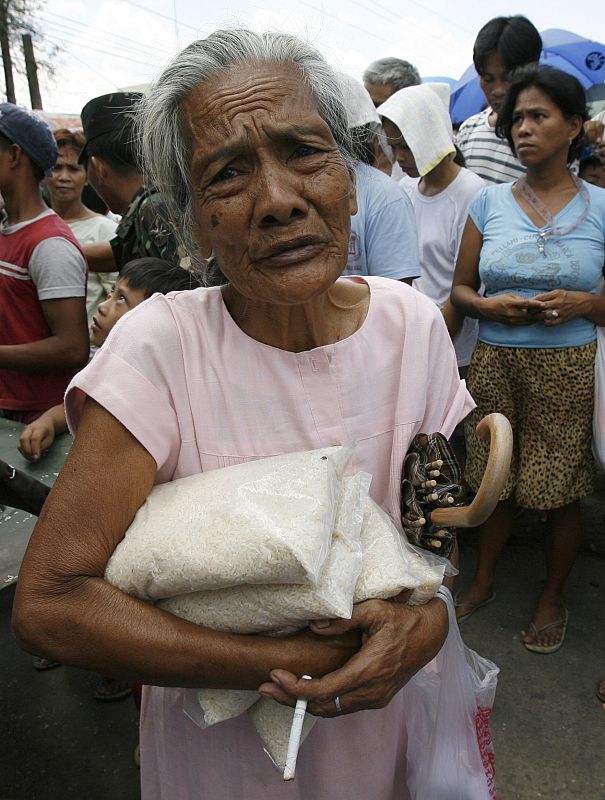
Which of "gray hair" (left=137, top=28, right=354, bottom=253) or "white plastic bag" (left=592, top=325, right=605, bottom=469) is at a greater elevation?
"gray hair" (left=137, top=28, right=354, bottom=253)

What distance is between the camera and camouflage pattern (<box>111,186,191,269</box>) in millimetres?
2547

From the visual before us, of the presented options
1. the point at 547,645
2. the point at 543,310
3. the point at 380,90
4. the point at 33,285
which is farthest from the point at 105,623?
the point at 380,90

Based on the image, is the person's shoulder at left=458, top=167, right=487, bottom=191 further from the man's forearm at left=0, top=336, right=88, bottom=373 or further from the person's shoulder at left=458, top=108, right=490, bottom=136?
the man's forearm at left=0, top=336, right=88, bottom=373

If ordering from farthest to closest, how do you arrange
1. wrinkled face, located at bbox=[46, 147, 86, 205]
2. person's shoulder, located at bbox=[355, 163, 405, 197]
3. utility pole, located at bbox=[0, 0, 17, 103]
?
utility pole, located at bbox=[0, 0, 17, 103]
wrinkled face, located at bbox=[46, 147, 86, 205]
person's shoulder, located at bbox=[355, 163, 405, 197]

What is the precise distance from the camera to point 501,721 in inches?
109

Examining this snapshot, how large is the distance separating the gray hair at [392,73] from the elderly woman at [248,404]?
3.77m

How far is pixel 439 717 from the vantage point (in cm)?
140

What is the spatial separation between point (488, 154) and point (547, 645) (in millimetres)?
2855

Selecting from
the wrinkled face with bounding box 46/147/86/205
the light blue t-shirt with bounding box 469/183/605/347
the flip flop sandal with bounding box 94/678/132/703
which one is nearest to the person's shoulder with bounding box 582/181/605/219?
the light blue t-shirt with bounding box 469/183/605/347

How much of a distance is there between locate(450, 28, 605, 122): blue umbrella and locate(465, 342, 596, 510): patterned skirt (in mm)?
4085

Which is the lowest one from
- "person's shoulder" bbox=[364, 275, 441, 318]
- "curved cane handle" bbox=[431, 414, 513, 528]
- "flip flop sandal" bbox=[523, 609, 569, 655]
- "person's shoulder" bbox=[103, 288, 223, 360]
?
"flip flop sandal" bbox=[523, 609, 569, 655]

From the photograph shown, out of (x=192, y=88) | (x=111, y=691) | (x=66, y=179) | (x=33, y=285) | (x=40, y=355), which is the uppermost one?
(x=192, y=88)

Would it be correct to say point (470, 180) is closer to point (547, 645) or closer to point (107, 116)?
point (107, 116)

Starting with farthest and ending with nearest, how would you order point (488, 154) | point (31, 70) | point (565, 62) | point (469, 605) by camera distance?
point (31, 70), point (565, 62), point (488, 154), point (469, 605)
